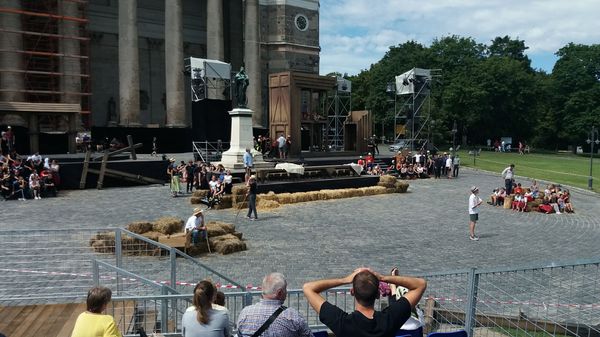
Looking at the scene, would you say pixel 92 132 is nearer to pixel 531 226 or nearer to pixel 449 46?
pixel 531 226

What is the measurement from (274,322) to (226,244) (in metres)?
9.38

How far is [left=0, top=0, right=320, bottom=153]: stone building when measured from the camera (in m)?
32.9

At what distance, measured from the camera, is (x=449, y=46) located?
250 ft

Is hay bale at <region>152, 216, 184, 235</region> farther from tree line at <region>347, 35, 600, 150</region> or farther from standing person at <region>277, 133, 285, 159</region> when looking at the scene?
tree line at <region>347, 35, 600, 150</region>

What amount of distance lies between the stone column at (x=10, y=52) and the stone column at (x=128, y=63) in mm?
8883

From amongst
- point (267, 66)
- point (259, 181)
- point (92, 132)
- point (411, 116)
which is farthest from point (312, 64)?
point (259, 181)

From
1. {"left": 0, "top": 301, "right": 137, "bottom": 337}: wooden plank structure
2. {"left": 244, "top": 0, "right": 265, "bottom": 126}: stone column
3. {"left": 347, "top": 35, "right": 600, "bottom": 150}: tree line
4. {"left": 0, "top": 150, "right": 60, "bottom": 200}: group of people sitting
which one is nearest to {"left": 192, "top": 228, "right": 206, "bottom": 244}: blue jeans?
{"left": 0, "top": 301, "right": 137, "bottom": 337}: wooden plank structure

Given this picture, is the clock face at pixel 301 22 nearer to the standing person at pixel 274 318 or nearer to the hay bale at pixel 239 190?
the hay bale at pixel 239 190

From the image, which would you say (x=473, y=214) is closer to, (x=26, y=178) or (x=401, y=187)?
(x=401, y=187)

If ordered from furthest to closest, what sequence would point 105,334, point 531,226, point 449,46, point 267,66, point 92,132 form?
point 449,46 → point 267,66 → point 92,132 → point 531,226 → point 105,334

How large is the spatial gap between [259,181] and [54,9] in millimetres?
22795

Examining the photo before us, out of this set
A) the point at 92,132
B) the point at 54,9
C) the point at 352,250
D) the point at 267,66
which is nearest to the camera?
the point at 352,250

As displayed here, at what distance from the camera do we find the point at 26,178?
22.6 metres

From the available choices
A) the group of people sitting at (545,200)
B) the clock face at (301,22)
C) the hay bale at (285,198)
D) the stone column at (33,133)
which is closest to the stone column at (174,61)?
the stone column at (33,133)
